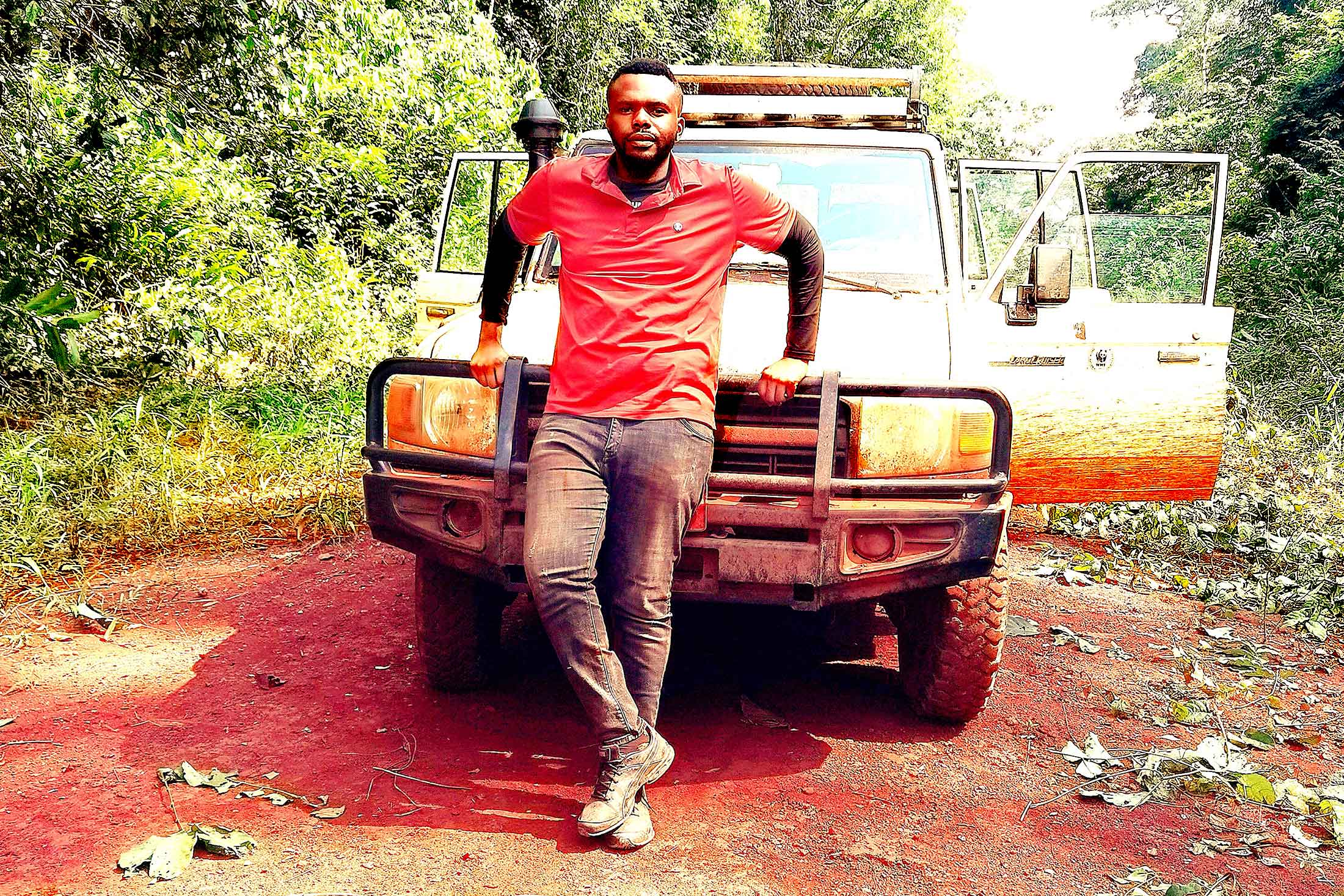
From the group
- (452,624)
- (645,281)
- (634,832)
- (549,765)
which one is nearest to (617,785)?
(634,832)

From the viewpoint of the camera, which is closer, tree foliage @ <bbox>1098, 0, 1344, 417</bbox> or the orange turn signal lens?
the orange turn signal lens

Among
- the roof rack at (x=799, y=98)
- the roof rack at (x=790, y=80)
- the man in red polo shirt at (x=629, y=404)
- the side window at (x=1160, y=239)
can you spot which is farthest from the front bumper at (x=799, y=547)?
the side window at (x=1160, y=239)

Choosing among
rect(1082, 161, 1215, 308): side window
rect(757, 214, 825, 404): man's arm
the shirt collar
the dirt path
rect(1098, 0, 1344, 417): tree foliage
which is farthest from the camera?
rect(1082, 161, 1215, 308): side window

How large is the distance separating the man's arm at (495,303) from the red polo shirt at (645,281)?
0.26 metres

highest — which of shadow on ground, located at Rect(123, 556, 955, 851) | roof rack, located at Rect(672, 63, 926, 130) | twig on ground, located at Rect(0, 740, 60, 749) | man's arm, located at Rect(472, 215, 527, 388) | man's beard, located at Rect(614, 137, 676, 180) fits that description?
roof rack, located at Rect(672, 63, 926, 130)

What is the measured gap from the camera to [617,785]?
10.3ft

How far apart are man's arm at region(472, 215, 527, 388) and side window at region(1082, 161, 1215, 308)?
13.4 metres

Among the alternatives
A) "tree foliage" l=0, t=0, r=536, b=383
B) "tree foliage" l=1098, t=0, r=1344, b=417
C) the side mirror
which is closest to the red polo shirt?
the side mirror

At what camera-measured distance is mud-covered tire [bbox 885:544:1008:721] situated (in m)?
3.80

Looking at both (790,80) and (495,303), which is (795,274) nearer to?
(495,303)

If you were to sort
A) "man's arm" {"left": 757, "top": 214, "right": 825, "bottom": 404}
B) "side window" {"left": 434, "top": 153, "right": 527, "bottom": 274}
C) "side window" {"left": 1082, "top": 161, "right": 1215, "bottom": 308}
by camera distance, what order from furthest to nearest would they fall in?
"side window" {"left": 1082, "top": 161, "right": 1215, "bottom": 308}, "side window" {"left": 434, "top": 153, "right": 527, "bottom": 274}, "man's arm" {"left": 757, "top": 214, "right": 825, "bottom": 404}

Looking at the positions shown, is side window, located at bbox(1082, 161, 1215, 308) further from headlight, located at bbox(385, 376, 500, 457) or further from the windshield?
headlight, located at bbox(385, 376, 500, 457)

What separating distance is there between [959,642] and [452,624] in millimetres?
1764

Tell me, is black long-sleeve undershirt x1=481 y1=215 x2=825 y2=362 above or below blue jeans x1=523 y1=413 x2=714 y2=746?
above
